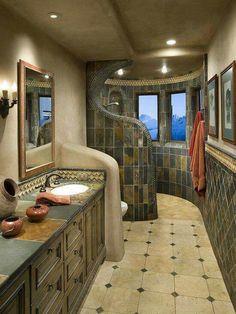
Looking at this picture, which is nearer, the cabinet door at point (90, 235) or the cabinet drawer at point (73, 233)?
the cabinet drawer at point (73, 233)

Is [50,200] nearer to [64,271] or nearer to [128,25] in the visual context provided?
[64,271]

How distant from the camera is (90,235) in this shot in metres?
2.31

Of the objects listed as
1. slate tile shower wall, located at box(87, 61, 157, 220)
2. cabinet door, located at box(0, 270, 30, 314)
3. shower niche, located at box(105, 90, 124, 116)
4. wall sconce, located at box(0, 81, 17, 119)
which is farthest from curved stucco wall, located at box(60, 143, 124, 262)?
shower niche, located at box(105, 90, 124, 116)

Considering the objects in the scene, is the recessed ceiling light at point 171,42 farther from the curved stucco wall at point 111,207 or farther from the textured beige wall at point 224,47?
the curved stucco wall at point 111,207

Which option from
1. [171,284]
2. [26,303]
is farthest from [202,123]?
[26,303]

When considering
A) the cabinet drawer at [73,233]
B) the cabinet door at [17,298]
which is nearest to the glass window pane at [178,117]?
the cabinet drawer at [73,233]

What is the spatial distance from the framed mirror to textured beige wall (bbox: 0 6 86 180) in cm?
6

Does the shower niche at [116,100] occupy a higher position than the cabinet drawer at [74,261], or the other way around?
the shower niche at [116,100]

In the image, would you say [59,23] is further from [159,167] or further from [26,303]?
[159,167]

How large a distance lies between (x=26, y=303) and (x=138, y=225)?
2610 millimetres

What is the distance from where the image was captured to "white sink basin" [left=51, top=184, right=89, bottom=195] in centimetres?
251

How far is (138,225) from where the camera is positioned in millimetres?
3756

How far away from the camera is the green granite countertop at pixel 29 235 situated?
117 centimetres

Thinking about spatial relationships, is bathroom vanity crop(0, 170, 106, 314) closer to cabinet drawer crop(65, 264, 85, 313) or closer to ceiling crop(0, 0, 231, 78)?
cabinet drawer crop(65, 264, 85, 313)
